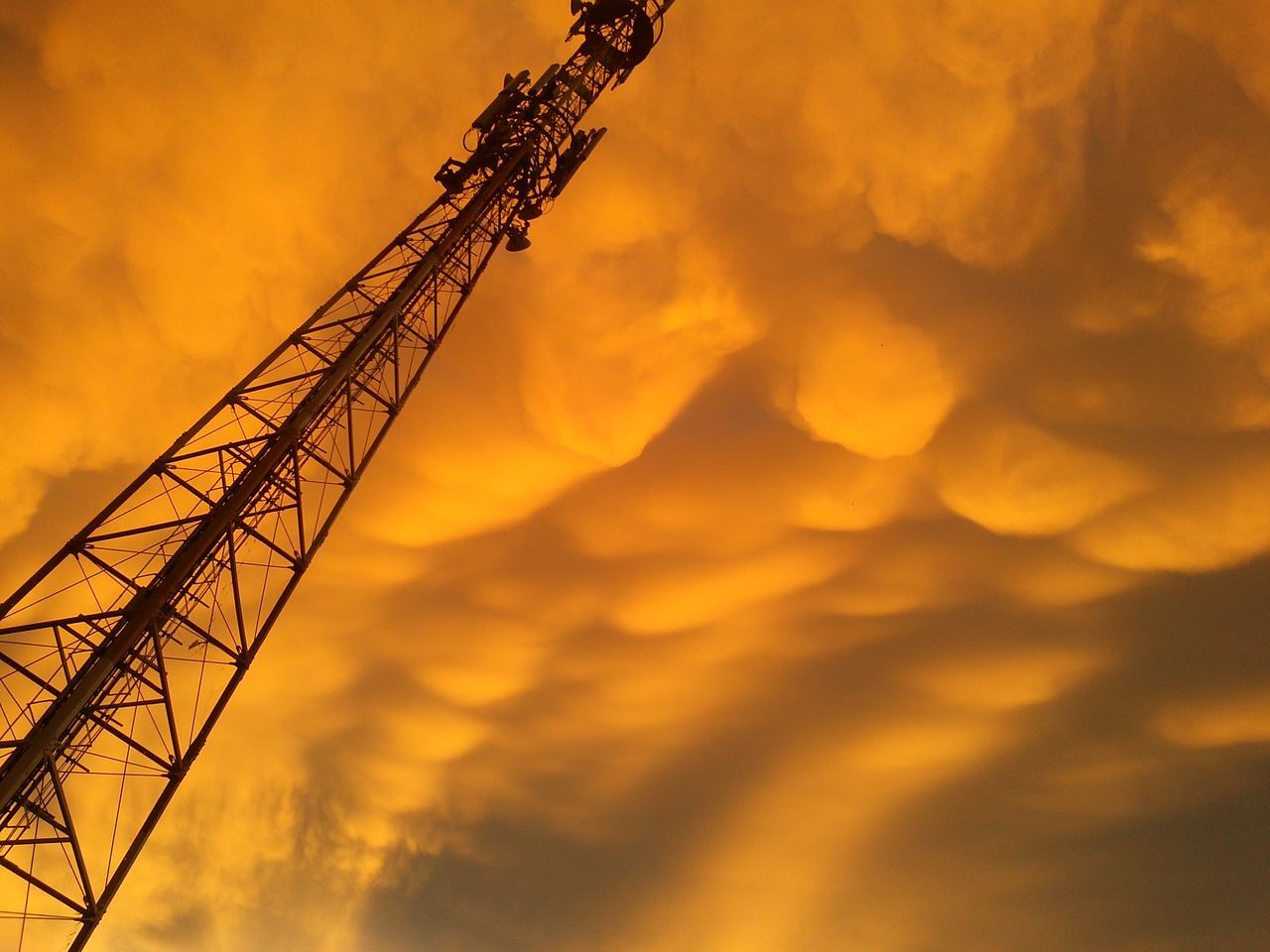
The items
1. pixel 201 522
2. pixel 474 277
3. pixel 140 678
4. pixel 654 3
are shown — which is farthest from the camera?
pixel 654 3

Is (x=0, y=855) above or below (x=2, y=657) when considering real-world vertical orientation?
below

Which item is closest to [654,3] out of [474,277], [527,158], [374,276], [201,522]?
[527,158]

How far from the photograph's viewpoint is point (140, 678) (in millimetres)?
13836

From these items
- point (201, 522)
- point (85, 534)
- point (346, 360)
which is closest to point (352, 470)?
point (346, 360)

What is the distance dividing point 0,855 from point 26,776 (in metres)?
1.68

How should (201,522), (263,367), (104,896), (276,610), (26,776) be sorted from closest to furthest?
1. (26,776)
2. (104,896)
3. (201,522)
4. (276,610)
5. (263,367)

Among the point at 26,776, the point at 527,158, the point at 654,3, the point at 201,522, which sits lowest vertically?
the point at 26,776

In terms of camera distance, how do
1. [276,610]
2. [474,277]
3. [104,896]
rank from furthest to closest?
[474,277] < [276,610] < [104,896]

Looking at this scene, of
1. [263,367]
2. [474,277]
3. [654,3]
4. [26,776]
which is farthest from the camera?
[654,3]

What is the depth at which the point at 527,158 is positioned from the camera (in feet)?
81.0

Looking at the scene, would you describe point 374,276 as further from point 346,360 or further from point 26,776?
point 26,776

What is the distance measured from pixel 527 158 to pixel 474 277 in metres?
4.69

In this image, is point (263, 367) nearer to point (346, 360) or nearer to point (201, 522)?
point (346, 360)

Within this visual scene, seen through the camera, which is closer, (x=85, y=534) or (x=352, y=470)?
(x=85, y=534)
